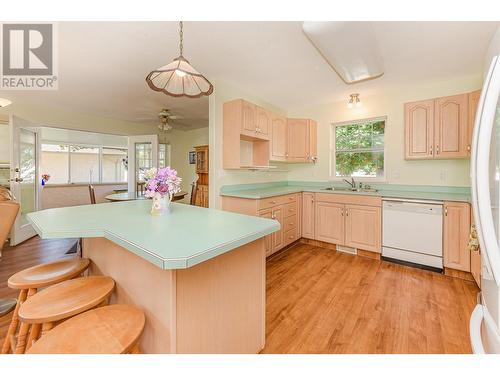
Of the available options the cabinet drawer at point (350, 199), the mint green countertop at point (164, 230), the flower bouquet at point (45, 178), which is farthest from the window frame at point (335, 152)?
the flower bouquet at point (45, 178)

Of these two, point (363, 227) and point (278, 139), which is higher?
point (278, 139)

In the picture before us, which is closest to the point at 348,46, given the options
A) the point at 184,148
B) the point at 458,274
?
the point at 458,274

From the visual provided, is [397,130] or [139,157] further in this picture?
[139,157]

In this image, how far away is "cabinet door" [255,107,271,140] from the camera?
3088 millimetres

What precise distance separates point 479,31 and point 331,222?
7.92ft

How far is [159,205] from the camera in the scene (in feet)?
5.03

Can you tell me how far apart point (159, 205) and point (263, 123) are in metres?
2.13

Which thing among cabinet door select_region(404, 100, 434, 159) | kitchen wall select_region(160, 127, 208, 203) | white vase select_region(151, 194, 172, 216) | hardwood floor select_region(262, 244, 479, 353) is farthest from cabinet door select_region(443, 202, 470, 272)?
kitchen wall select_region(160, 127, 208, 203)

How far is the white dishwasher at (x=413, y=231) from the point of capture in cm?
249

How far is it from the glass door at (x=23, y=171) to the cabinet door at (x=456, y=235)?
18.3 feet

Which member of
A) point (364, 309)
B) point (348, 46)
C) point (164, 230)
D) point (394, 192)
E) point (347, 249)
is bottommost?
point (364, 309)

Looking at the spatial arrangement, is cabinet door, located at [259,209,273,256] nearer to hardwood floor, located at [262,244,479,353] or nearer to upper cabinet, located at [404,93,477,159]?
hardwood floor, located at [262,244,479,353]

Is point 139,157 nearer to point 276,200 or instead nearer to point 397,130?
point 276,200

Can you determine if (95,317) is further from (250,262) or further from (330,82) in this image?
(330,82)
